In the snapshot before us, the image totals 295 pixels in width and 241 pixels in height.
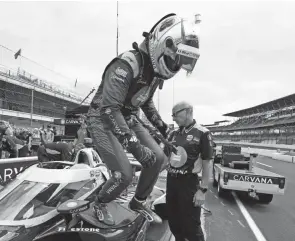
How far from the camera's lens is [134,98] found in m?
2.67

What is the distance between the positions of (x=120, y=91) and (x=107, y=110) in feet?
0.63

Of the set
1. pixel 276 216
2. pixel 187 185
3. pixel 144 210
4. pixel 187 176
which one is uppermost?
pixel 187 176

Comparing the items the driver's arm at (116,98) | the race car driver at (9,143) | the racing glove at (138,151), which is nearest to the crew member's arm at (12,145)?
the race car driver at (9,143)

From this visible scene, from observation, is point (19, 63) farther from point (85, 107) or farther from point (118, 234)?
point (118, 234)

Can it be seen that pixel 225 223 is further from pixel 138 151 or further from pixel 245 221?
pixel 138 151

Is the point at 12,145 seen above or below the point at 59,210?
above

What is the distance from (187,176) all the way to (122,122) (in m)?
1.47

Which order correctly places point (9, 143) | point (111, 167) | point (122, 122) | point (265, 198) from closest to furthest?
point (122, 122), point (111, 167), point (265, 198), point (9, 143)

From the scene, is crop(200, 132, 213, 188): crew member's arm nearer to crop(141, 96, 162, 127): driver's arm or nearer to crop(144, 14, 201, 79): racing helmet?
crop(141, 96, 162, 127): driver's arm

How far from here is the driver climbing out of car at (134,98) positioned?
7.68ft

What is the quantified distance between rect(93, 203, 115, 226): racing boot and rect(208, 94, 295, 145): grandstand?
3435 cm

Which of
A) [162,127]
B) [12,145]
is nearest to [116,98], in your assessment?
[162,127]

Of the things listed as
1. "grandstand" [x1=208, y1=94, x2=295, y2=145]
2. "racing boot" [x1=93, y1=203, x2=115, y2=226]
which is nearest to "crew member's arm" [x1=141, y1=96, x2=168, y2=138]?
"racing boot" [x1=93, y1=203, x2=115, y2=226]

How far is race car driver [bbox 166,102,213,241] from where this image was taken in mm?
3281
